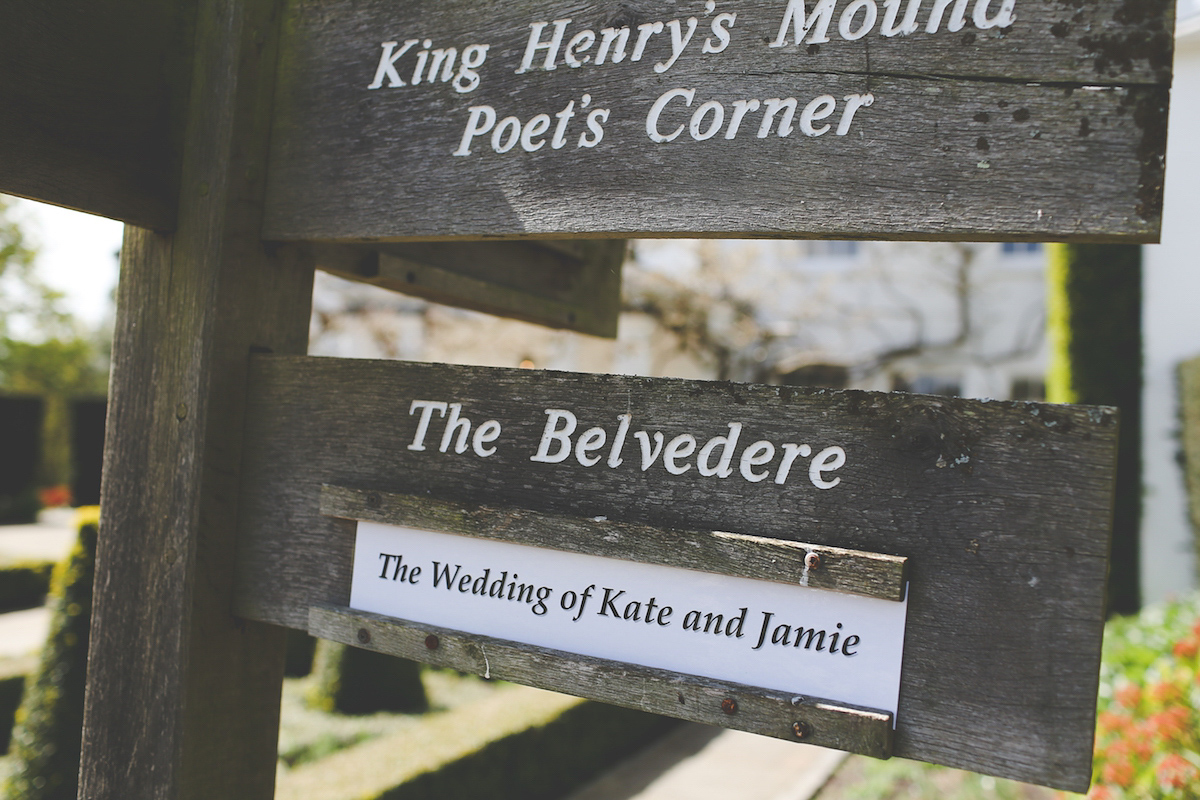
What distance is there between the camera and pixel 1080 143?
0.97m

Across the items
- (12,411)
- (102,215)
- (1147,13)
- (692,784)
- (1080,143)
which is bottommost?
(692,784)

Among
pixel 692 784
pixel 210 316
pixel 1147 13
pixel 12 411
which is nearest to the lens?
pixel 1147 13

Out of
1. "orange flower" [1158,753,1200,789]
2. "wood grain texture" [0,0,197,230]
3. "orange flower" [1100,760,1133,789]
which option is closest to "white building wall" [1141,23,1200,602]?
"orange flower" [1100,760,1133,789]

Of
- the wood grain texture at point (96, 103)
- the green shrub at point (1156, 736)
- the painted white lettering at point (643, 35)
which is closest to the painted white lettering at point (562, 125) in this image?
the painted white lettering at point (643, 35)

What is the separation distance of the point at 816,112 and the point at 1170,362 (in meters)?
7.59

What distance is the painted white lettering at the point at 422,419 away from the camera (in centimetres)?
134

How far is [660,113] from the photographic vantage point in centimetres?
119

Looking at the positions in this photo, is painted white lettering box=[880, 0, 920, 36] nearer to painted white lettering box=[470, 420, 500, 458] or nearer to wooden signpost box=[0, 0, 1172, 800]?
wooden signpost box=[0, 0, 1172, 800]

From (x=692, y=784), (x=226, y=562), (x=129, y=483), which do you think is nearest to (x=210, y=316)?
(x=129, y=483)

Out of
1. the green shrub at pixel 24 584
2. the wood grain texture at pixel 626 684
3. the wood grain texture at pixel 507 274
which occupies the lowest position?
the green shrub at pixel 24 584

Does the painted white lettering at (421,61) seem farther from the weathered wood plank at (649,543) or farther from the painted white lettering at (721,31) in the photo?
the weathered wood plank at (649,543)

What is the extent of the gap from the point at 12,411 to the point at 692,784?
15.9 m

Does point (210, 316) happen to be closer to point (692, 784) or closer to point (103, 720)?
point (103, 720)

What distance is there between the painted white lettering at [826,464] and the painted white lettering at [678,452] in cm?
17
